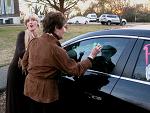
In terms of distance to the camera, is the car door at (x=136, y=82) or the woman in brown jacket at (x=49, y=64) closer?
the car door at (x=136, y=82)

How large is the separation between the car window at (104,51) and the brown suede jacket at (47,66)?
0.70 ft

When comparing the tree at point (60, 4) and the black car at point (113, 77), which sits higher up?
the tree at point (60, 4)

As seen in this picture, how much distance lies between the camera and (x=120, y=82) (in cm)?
380

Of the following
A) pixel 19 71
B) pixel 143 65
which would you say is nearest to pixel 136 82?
pixel 143 65

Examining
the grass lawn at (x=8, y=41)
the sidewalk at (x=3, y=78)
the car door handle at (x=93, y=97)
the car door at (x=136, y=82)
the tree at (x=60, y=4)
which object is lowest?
the sidewalk at (x=3, y=78)

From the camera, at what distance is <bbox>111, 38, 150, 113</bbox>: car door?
350cm

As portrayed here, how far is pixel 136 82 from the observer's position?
365cm

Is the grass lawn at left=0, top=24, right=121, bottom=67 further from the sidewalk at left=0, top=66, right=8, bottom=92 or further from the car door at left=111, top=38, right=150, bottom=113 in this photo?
the car door at left=111, top=38, right=150, bottom=113

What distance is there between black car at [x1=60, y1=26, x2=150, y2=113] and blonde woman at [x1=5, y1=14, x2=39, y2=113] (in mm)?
731

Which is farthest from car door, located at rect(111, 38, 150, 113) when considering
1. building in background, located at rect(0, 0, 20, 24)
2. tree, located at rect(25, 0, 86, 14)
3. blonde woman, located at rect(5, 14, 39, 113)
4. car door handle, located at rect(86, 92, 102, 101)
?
building in background, located at rect(0, 0, 20, 24)

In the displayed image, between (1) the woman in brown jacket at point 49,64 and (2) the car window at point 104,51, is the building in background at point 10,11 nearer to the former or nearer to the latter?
(2) the car window at point 104,51

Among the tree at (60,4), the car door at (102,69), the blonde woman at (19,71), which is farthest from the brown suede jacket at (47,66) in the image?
the tree at (60,4)

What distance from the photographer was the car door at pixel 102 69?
390 cm

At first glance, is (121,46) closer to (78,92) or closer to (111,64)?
(111,64)
